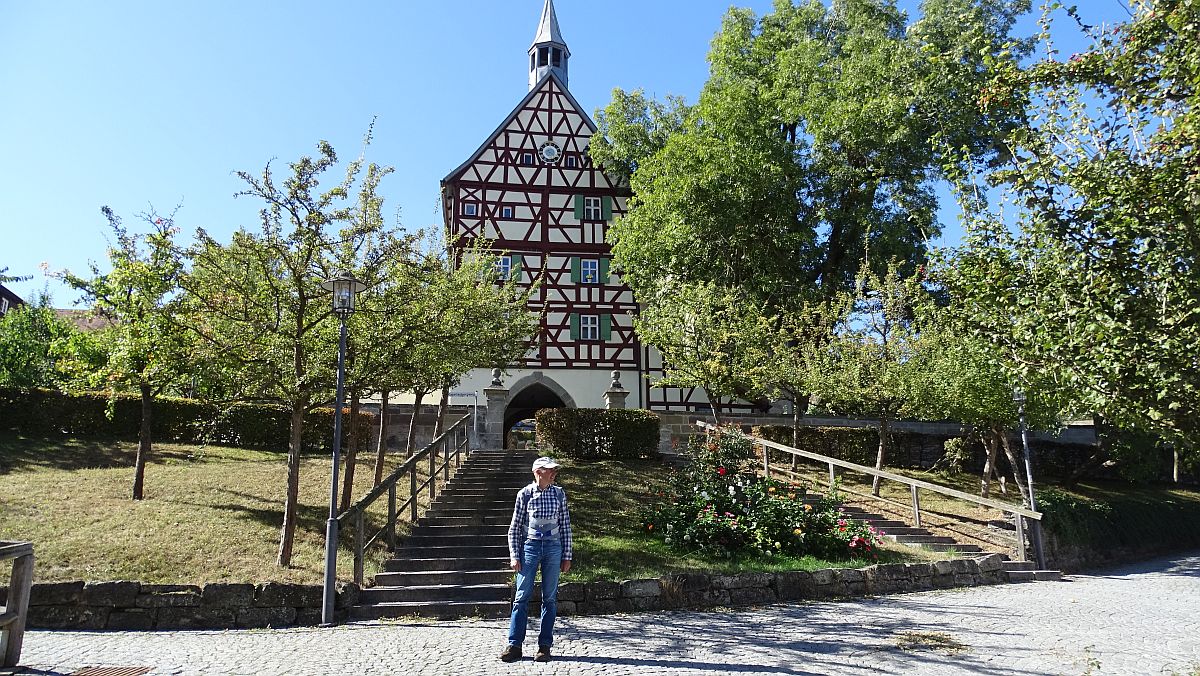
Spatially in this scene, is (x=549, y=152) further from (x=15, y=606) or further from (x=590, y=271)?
(x=15, y=606)

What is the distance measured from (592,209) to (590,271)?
2.30m

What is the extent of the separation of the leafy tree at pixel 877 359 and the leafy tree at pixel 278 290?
1115 cm

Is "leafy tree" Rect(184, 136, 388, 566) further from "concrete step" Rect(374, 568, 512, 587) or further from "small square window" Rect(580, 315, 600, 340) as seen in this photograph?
"small square window" Rect(580, 315, 600, 340)

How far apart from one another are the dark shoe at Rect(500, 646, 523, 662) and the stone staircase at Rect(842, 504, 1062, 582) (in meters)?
8.42

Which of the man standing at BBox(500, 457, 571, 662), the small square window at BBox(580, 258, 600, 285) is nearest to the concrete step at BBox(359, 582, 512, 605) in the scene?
the man standing at BBox(500, 457, 571, 662)

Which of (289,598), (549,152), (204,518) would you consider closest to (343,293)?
(289,598)

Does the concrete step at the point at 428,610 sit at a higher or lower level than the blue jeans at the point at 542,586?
lower

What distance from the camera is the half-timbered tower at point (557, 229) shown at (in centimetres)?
2589

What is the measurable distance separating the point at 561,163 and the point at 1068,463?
63.9 ft

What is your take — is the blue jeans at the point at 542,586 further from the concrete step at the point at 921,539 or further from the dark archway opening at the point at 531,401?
the dark archway opening at the point at 531,401

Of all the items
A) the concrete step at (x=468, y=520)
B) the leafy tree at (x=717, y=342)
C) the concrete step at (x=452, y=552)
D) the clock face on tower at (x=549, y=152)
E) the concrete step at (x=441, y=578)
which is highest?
the clock face on tower at (x=549, y=152)

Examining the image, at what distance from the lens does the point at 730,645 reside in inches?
257

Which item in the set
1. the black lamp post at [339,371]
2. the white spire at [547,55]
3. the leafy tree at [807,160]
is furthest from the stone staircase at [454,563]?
the white spire at [547,55]

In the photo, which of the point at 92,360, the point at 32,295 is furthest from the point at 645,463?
the point at 32,295
